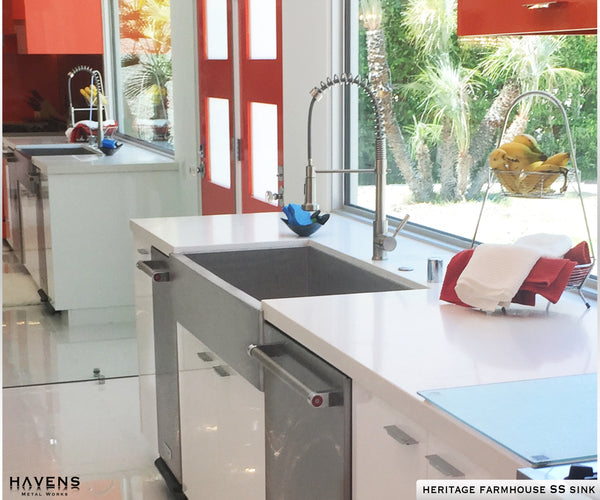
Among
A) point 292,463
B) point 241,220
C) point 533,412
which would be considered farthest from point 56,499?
point 533,412

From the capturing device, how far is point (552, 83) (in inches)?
89.5

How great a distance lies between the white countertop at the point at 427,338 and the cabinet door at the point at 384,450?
1.4 inches

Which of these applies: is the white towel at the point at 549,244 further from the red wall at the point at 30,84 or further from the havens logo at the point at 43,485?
the red wall at the point at 30,84

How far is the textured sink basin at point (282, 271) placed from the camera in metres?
2.56

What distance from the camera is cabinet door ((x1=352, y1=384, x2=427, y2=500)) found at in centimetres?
137

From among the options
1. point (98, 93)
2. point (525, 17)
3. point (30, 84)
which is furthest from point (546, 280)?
point (30, 84)

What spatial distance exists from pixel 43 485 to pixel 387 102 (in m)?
1.67

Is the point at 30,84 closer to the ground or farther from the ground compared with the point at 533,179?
farther from the ground

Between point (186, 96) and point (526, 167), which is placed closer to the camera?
point (526, 167)

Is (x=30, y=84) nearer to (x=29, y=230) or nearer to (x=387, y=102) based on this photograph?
(x=29, y=230)

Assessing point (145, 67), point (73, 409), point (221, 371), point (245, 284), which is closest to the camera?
point (221, 371)

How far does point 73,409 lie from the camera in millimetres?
3723

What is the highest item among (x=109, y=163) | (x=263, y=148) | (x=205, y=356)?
(x=263, y=148)

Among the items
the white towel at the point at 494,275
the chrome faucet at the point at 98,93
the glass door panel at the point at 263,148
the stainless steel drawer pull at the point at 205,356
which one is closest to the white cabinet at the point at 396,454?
the white towel at the point at 494,275
